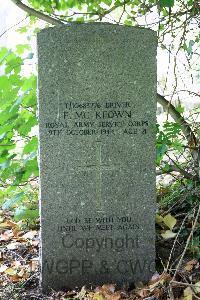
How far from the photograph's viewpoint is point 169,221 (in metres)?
3.39

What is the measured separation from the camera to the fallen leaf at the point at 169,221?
335 cm

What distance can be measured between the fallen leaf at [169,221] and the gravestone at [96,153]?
464mm

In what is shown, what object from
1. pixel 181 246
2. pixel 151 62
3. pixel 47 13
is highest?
pixel 47 13

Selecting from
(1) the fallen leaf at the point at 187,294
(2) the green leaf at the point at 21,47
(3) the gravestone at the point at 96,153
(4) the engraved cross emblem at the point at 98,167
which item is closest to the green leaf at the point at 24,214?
(3) the gravestone at the point at 96,153

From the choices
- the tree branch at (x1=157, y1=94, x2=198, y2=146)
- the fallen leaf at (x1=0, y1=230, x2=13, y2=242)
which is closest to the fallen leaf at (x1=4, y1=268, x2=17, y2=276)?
the fallen leaf at (x1=0, y1=230, x2=13, y2=242)

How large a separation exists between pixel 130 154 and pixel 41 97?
69 cm

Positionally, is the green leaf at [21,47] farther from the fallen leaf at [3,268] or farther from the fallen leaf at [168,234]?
the fallen leaf at [168,234]

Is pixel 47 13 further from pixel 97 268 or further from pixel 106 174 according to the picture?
pixel 97 268

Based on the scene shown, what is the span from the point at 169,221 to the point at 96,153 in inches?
39.1

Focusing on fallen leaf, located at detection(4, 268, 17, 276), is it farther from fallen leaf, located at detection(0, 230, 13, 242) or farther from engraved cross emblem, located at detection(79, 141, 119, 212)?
engraved cross emblem, located at detection(79, 141, 119, 212)

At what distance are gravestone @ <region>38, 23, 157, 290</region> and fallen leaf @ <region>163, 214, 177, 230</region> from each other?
46 cm

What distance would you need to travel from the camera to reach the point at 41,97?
271 cm

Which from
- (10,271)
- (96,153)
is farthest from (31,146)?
(10,271)

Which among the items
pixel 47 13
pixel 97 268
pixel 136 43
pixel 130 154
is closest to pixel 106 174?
pixel 130 154
